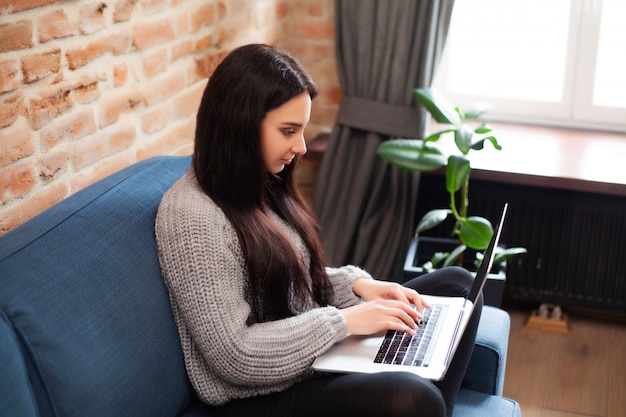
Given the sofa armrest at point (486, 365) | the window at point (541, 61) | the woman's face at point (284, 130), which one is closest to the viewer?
the woman's face at point (284, 130)

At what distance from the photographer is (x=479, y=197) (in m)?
3.12

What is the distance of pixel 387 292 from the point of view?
2014 millimetres

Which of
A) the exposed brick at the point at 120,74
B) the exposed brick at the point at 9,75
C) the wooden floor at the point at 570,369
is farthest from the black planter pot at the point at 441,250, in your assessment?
the exposed brick at the point at 9,75

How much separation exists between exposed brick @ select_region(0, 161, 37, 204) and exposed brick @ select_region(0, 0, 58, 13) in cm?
33

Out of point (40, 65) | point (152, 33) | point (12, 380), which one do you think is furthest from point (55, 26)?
point (12, 380)

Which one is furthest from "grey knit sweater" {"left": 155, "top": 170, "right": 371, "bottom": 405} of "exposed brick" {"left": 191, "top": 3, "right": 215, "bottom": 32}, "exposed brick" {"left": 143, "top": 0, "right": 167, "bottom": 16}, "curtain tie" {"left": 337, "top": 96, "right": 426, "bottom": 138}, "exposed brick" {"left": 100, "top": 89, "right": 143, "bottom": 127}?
"curtain tie" {"left": 337, "top": 96, "right": 426, "bottom": 138}

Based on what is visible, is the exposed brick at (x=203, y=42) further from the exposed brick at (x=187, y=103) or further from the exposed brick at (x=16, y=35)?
the exposed brick at (x=16, y=35)

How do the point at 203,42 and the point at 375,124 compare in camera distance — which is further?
the point at 375,124

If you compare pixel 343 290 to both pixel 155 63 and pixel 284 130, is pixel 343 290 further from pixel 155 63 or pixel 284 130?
pixel 155 63

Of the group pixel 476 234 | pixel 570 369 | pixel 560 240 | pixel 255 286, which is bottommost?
pixel 570 369

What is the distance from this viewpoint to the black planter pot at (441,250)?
2.68 metres

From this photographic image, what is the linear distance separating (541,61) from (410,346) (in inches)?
72.1

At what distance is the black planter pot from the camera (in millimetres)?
2682

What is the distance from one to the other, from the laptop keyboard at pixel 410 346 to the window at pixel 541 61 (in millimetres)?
1641
